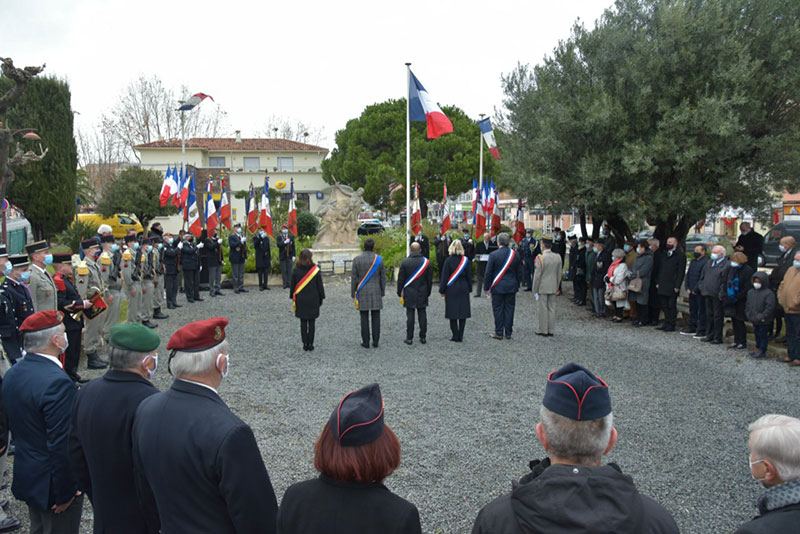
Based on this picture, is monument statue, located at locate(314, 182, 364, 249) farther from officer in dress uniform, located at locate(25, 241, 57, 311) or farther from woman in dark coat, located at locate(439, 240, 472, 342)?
officer in dress uniform, located at locate(25, 241, 57, 311)

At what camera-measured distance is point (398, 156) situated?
4097 cm

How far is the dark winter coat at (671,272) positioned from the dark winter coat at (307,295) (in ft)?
22.6

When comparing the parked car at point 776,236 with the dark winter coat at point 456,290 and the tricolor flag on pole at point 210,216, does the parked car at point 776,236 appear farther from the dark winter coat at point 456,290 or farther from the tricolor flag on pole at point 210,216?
the tricolor flag on pole at point 210,216

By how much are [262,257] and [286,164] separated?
132ft

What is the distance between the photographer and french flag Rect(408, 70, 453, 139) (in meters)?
15.1

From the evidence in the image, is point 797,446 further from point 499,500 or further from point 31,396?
point 31,396

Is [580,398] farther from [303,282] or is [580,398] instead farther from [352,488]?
[303,282]

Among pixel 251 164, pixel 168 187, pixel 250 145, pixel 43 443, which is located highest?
pixel 250 145

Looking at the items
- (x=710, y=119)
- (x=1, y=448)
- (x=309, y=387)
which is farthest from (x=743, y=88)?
(x=1, y=448)

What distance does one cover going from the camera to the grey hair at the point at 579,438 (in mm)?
1812

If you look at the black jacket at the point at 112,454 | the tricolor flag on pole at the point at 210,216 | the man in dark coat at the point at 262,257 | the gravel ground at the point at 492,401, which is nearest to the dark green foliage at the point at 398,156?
the man in dark coat at the point at 262,257

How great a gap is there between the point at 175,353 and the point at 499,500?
1520 millimetres

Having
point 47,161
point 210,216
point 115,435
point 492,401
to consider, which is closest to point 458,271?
point 492,401

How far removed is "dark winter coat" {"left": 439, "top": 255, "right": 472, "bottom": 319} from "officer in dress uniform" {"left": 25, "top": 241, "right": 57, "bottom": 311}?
589cm
